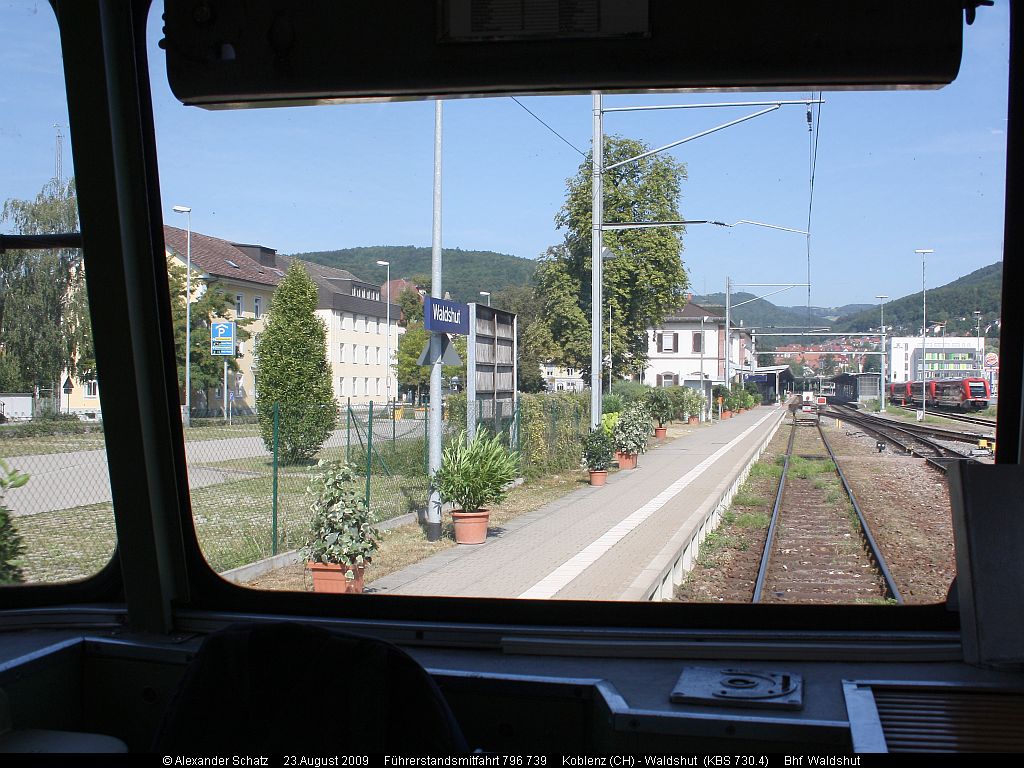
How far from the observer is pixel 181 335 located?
9.05 ft

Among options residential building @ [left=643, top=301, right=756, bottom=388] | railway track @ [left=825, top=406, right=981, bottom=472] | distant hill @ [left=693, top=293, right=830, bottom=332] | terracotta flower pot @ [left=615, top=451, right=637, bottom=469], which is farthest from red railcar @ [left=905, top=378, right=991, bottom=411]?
terracotta flower pot @ [left=615, top=451, right=637, bottom=469]

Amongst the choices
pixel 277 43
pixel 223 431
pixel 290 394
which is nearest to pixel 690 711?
pixel 277 43

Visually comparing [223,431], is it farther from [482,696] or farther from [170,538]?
[482,696]

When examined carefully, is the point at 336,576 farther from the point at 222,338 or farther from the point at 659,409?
the point at 659,409

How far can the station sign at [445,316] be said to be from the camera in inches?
291

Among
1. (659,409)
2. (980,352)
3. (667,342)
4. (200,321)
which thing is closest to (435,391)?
(659,409)

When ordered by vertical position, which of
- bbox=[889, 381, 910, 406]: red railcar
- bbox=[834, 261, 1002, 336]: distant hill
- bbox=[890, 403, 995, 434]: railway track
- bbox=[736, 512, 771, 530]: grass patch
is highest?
bbox=[834, 261, 1002, 336]: distant hill

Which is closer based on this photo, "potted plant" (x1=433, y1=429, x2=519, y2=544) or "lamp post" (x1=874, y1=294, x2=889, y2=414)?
"lamp post" (x1=874, y1=294, x2=889, y2=414)

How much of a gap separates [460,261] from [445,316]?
12.4 feet

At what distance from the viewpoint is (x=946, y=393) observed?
3162 millimetres

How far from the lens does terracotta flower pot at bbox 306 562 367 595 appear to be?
333 cm

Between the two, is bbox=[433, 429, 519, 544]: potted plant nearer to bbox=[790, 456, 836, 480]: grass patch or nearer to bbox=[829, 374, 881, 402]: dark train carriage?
bbox=[829, 374, 881, 402]: dark train carriage

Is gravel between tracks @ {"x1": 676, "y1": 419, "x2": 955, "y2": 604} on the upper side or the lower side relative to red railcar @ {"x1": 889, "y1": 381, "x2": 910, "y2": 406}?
lower

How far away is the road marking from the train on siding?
4.21 ft
